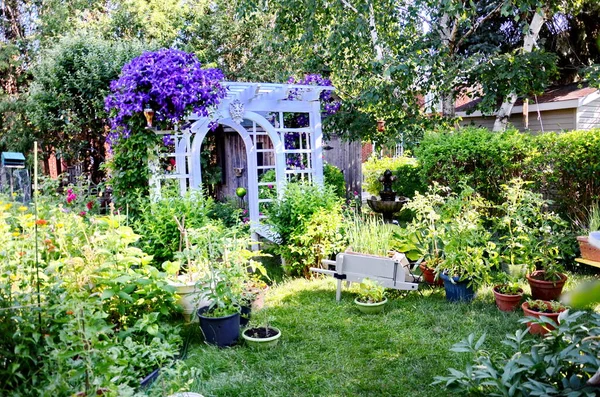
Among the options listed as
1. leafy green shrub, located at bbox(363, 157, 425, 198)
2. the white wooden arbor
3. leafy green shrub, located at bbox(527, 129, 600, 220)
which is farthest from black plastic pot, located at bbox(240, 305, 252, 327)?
leafy green shrub, located at bbox(363, 157, 425, 198)

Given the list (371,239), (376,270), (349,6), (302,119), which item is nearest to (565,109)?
(349,6)

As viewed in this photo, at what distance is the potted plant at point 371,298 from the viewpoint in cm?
392

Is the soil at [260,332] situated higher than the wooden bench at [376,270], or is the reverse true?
A: the wooden bench at [376,270]

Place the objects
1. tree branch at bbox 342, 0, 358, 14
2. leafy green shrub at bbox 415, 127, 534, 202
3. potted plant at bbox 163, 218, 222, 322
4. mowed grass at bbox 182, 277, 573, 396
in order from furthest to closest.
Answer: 1. tree branch at bbox 342, 0, 358, 14
2. leafy green shrub at bbox 415, 127, 534, 202
3. potted plant at bbox 163, 218, 222, 322
4. mowed grass at bbox 182, 277, 573, 396

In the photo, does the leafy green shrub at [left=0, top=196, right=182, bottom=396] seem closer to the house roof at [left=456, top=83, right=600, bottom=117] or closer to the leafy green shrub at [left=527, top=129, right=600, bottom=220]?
the leafy green shrub at [left=527, top=129, right=600, bottom=220]

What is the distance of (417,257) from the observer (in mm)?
4785

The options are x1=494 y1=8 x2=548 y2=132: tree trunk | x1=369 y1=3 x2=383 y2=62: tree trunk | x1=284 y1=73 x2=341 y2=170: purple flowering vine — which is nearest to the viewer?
x1=494 y1=8 x2=548 y2=132: tree trunk

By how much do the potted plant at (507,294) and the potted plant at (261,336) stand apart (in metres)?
1.87

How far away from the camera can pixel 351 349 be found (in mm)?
3277

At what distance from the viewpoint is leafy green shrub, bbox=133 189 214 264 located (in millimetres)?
4281

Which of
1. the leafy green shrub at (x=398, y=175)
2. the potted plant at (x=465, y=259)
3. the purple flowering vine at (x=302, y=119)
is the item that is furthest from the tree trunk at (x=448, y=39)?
the potted plant at (x=465, y=259)

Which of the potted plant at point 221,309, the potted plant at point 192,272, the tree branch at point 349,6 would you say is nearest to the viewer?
the potted plant at point 221,309

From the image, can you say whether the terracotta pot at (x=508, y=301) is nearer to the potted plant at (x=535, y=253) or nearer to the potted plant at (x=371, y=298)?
the potted plant at (x=535, y=253)

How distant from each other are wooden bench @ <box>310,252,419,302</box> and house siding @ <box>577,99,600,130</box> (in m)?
6.86
